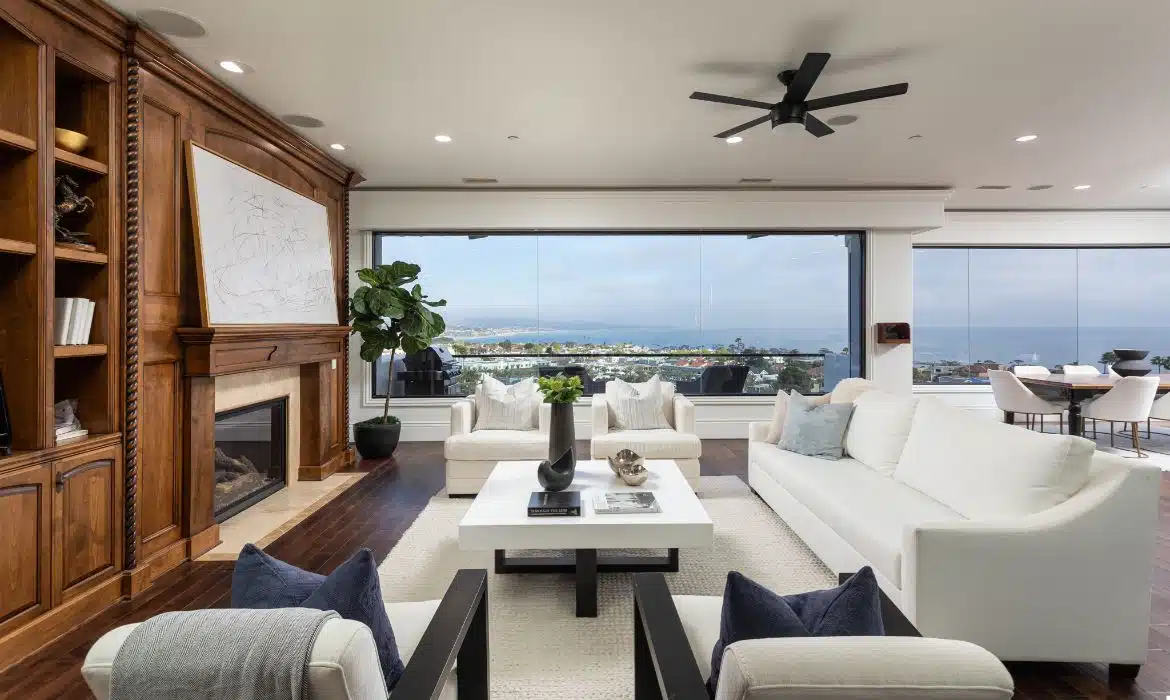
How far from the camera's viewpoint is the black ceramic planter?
5.74m

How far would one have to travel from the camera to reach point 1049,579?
2.06 meters

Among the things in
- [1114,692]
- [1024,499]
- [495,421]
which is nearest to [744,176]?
[495,421]

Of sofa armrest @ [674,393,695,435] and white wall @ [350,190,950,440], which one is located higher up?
white wall @ [350,190,950,440]

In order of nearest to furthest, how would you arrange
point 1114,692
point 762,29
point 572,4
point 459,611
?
point 459,611, point 1114,692, point 572,4, point 762,29

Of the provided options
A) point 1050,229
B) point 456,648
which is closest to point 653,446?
point 456,648

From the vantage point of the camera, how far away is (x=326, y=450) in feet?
17.2

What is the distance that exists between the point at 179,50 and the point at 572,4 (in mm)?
2129

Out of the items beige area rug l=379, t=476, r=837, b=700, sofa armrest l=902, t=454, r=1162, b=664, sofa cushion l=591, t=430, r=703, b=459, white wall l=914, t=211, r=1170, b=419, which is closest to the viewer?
sofa armrest l=902, t=454, r=1162, b=664

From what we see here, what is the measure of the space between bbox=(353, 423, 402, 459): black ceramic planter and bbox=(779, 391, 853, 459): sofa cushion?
144 inches

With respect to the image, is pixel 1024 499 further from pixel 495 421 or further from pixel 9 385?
pixel 9 385

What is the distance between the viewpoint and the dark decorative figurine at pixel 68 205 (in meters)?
2.69

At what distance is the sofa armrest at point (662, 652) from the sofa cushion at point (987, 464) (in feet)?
5.24

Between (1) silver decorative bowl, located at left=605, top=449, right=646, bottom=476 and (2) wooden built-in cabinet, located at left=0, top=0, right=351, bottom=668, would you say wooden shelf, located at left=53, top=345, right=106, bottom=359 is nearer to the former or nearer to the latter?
(2) wooden built-in cabinet, located at left=0, top=0, right=351, bottom=668

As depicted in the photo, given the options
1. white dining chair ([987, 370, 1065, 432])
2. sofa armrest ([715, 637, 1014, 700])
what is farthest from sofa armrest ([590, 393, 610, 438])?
white dining chair ([987, 370, 1065, 432])
